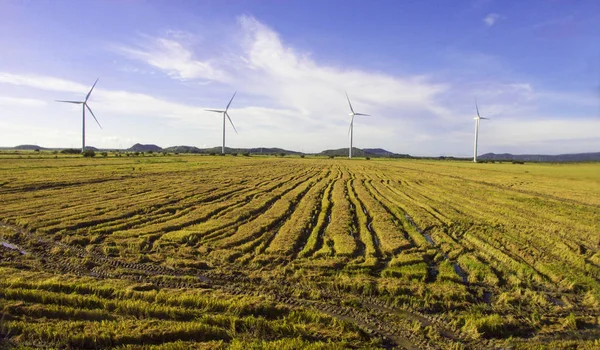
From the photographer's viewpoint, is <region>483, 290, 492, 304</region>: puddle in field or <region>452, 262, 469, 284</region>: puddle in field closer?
<region>483, 290, 492, 304</region>: puddle in field

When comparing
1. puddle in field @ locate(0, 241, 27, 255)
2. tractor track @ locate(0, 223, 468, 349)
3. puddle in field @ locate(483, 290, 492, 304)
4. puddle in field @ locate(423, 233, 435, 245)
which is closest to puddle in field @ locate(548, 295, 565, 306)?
puddle in field @ locate(483, 290, 492, 304)

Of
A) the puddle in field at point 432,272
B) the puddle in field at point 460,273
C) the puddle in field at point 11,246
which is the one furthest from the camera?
the puddle in field at point 11,246

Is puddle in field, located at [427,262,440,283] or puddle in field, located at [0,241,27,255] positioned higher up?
puddle in field, located at [0,241,27,255]

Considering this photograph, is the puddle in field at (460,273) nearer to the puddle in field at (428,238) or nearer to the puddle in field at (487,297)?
the puddle in field at (487,297)

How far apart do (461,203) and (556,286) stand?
1673 cm

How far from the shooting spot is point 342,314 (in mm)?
8062

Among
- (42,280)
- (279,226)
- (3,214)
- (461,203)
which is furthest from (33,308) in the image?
(461,203)

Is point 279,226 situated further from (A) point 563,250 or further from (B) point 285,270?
(A) point 563,250

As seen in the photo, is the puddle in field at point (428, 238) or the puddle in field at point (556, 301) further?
the puddle in field at point (428, 238)

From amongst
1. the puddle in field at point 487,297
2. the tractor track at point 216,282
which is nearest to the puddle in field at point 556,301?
the puddle in field at point 487,297

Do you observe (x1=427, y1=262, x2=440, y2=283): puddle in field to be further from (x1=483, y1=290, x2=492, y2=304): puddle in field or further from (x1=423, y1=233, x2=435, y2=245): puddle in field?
(x1=423, y1=233, x2=435, y2=245): puddle in field

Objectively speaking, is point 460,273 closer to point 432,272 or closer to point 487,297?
point 432,272

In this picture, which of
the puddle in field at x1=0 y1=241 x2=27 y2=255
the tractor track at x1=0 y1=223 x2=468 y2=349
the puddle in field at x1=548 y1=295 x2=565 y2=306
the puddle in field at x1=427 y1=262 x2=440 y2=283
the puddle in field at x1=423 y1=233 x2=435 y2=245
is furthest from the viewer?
the puddle in field at x1=423 y1=233 x2=435 y2=245

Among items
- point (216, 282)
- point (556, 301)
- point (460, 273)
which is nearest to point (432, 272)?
point (460, 273)
